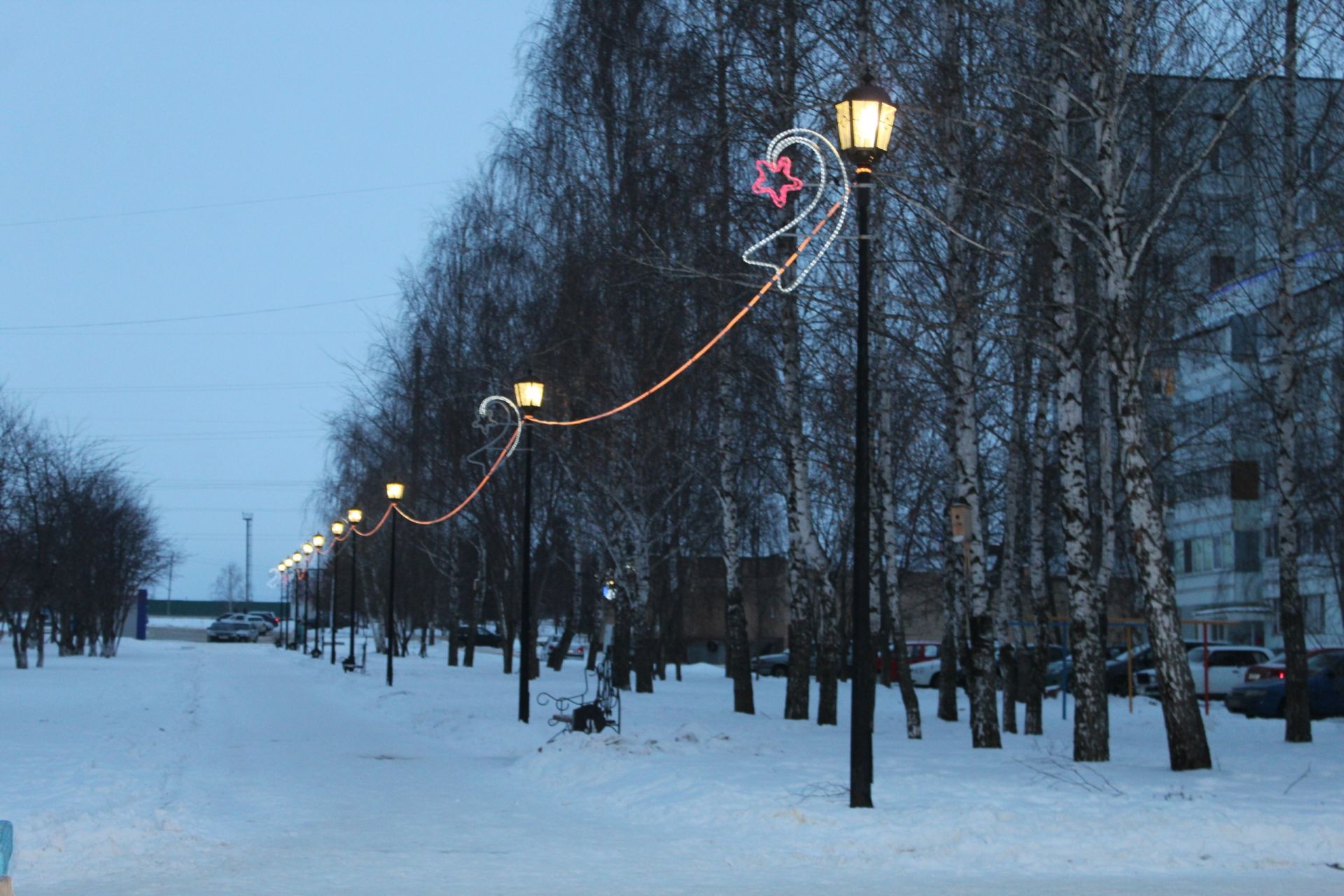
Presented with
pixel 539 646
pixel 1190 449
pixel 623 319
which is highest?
pixel 623 319

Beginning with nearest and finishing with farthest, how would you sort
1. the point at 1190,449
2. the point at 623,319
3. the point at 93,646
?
the point at 623,319 < the point at 1190,449 < the point at 93,646

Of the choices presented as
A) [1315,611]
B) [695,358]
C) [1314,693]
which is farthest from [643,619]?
[1315,611]

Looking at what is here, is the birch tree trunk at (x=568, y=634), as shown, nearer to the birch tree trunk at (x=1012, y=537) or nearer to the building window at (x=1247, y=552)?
the birch tree trunk at (x=1012, y=537)

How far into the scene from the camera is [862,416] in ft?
41.5

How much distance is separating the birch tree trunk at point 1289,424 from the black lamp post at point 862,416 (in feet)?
31.1

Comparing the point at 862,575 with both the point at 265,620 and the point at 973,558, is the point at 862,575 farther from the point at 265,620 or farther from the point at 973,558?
the point at 265,620

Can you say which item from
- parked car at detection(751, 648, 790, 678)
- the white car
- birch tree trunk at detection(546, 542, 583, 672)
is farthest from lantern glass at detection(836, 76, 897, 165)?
parked car at detection(751, 648, 790, 678)

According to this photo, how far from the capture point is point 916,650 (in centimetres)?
4962

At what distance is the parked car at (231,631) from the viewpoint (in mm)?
99500

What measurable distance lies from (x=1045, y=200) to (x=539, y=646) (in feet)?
180

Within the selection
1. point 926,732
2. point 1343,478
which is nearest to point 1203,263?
point 1343,478

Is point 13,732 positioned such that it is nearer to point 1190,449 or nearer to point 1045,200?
point 1045,200

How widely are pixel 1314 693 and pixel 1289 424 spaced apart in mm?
12650

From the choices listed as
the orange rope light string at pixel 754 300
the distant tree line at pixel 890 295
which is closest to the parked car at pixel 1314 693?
the distant tree line at pixel 890 295
